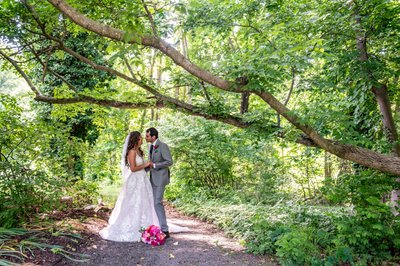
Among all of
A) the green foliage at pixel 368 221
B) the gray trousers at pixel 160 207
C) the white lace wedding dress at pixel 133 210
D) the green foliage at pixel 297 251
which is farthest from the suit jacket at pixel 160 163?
the green foliage at pixel 368 221

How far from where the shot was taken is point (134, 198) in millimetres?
5840

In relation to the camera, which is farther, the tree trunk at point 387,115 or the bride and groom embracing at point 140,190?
the tree trunk at point 387,115

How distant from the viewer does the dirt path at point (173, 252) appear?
448cm

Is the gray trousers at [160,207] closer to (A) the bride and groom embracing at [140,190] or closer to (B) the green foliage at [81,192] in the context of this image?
(A) the bride and groom embracing at [140,190]

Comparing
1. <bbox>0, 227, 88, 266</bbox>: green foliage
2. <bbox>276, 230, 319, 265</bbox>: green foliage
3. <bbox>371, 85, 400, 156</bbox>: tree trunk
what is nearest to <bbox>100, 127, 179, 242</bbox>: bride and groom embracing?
<bbox>0, 227, 88, 266</bbox>: green foliage

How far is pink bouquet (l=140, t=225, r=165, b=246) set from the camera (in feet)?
17.0

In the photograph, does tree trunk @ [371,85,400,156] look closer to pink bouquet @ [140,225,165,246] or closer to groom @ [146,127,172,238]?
groom @ [146,127,172,238]

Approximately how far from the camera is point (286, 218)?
5.85 meters

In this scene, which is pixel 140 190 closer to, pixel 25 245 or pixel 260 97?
pixel 25 245

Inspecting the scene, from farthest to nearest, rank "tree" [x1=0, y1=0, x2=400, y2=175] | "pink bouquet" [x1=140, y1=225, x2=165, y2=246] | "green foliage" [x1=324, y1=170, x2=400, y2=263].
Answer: "pink bouquet" [x1=140, y1=225, x2=165, y2=246] < "green foliage" [x1=324, y1=170, x2=400, y2=263] < "tree" [x1=0, y1=0, x2=400, y2=175]

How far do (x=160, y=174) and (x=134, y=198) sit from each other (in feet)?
2.25

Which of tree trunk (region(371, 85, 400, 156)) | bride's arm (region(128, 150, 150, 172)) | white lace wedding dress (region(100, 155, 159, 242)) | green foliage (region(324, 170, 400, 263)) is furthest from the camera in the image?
tree trunk (region(371, 85, 400, 156))

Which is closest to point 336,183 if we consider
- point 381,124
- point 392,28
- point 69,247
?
point 381,124

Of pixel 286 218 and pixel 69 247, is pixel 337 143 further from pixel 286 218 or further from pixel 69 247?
pixel 69 247
